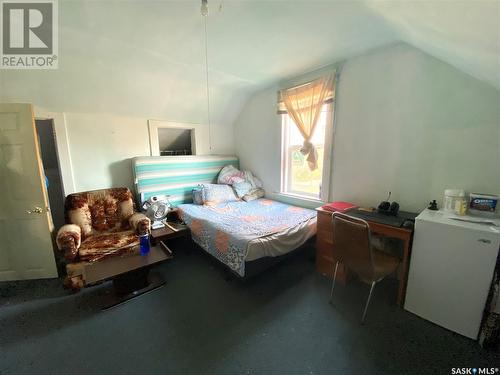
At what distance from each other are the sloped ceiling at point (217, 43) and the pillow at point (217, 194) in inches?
56.0

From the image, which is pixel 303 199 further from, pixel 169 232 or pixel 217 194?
pixel 169 232

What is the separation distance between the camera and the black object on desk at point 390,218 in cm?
172

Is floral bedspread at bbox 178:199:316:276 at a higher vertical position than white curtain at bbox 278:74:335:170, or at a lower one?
lower

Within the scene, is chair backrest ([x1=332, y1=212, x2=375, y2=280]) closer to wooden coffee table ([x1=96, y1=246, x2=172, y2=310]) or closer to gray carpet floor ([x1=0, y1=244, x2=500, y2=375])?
gray carpet floor ([x1=0, y1=244, x2=500, y2=375])

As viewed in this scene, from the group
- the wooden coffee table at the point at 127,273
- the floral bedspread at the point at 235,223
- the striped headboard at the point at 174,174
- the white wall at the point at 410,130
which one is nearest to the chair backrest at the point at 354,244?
the floral bedspread at the point at 235,223

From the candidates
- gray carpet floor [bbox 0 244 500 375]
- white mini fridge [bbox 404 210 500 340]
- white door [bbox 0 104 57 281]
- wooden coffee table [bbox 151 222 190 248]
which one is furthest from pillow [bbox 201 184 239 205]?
Result: white mini fridge [bbox 404 210 500 340]

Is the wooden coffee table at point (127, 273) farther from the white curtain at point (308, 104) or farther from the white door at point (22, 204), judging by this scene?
the white curtain at point (308, 104)

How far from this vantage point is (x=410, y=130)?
1979 millimetres

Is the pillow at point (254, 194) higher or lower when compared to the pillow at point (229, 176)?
lower

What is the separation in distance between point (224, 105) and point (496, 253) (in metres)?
3.57

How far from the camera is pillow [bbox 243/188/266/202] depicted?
342 cm

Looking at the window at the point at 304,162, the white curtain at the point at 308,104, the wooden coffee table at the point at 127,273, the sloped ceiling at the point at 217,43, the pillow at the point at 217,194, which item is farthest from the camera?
the pillow at the point at 217,194

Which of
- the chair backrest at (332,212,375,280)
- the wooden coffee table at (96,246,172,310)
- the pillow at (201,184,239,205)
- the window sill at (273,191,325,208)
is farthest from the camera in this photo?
the pillow at (201,184,239,205)

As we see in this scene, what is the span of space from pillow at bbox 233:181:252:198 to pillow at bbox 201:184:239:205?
74mm
